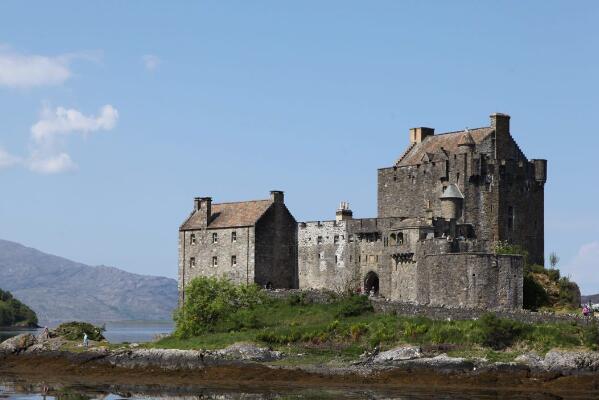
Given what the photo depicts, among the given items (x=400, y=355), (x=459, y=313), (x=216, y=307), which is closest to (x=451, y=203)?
(x=459, y=313)

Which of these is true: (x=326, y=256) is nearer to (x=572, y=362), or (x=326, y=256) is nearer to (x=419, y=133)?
(x=419, y=133)

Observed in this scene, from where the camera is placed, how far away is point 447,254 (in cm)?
8088

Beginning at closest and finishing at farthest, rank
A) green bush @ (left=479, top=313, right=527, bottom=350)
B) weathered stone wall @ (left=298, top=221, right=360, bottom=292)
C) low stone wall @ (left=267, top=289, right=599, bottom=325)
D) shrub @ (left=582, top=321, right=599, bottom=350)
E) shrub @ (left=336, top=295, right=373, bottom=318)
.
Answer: shrub @ (left=582, top=321, right=599, bottom=350) → green bush @ (left=479, top=313, right=527, bottom=350) → low stone wall @ (left=267, top=289, right=599, bottom=325) → shrub @ (left=336, top=295, right=373, bottom=318) → weathered stone wall @ (left=298, top=221, right=360, bottom=292)

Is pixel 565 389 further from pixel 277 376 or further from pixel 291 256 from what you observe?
pixel 291 256

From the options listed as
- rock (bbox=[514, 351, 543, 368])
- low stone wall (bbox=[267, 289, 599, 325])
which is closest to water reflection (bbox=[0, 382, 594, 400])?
rock (bbox=[514, 351, 543, 368])

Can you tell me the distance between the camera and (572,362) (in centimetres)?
6700

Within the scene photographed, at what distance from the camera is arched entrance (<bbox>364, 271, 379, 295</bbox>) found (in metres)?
91.2

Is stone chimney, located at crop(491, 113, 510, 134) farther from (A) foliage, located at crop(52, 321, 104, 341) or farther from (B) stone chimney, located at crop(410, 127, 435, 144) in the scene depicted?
(A) foliage, located at crop(52, 321, 104, 341)

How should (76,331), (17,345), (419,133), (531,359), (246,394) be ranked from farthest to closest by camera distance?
1. (419,133)
2. (76,331)
3. (17,345)
4. (531,359)
5. (246,394)

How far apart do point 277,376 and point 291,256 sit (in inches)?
1107

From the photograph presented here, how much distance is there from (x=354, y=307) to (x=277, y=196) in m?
17.2

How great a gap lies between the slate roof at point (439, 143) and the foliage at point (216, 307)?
1507 cm

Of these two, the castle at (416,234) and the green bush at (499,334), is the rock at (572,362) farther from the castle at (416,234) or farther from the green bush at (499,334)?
the castle at (416,234)

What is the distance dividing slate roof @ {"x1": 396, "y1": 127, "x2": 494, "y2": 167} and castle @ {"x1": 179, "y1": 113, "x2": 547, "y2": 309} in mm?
103
